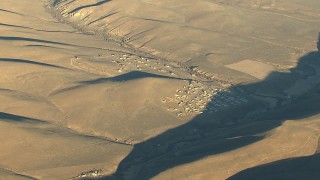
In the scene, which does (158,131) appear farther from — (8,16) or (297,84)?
(8,16)

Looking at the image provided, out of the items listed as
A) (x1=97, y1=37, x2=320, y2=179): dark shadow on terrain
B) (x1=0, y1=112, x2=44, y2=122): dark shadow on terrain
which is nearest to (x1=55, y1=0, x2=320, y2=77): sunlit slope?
(x1=97, y1=37, x2=320, y2=179): dark shadow on terrain

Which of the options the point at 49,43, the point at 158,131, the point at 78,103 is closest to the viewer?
the point at 158,131

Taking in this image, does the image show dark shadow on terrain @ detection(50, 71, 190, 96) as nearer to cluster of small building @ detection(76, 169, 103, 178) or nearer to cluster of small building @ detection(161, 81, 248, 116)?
cluster of small building @ detection(161, 81, 248, 116)

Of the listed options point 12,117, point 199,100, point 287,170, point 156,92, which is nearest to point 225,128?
point 199,100

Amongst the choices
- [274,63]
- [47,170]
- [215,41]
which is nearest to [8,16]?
[215,41]

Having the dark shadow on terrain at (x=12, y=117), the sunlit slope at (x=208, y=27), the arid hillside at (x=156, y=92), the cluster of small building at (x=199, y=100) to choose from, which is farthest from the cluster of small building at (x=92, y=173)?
the sunlit slope at (x=208, y=27)

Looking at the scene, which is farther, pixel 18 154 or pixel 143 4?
pixel 143 4
